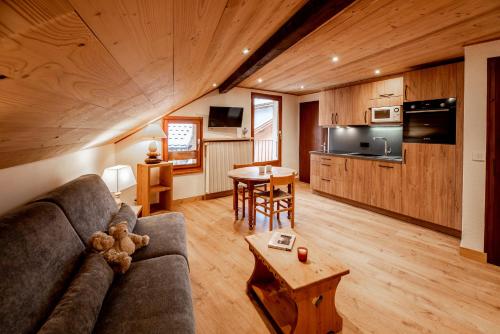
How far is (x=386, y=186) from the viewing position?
383 centimetres

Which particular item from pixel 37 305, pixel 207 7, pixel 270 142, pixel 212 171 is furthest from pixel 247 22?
pixel 270 142

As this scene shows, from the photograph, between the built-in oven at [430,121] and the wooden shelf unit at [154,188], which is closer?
the built-in oven at [430,121]

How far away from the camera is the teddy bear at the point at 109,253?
1.51m

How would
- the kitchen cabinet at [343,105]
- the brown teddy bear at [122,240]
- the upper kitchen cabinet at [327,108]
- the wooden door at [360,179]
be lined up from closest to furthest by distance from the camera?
the brown teddy bear at [122,240]
the wooden door at [360,179]
the kitchen cabinet at [343,105]
the upper kitchen cabinet at [327,108]

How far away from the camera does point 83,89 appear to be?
2.84 feet

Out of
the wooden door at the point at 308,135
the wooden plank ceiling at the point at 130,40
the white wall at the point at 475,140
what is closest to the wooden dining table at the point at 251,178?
the wooden plank ceiling at the point at 130,40

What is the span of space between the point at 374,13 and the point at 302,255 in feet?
6.37

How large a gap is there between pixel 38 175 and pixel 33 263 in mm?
1088

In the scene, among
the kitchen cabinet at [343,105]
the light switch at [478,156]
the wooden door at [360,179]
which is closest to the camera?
the light switch at [478,156]

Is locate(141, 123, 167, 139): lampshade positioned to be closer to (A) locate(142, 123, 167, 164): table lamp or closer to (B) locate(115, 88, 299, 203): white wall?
(A) locate(142, 123, 167, 164): table lamp

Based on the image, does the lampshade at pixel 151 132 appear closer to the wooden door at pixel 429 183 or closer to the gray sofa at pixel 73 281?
the gray sofa at pixel 73 281

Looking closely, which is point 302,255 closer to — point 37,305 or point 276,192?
point 37,305

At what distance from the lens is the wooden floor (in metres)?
1.76

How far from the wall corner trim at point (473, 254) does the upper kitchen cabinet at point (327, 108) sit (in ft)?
9.37
